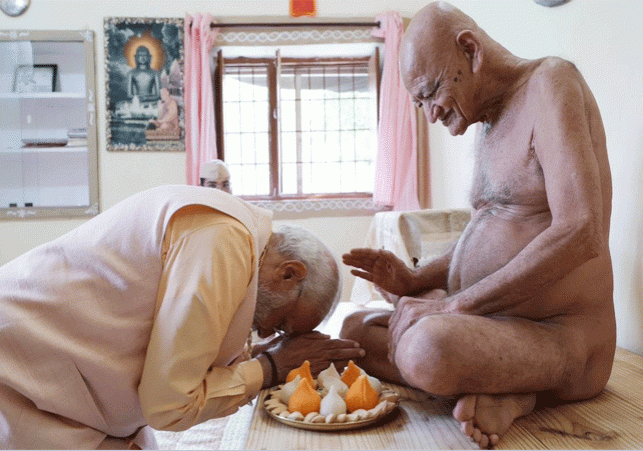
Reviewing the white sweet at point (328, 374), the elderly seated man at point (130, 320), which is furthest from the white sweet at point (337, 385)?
the elderly seated man at point (130, 320)

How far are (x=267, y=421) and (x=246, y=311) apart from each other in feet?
1.03

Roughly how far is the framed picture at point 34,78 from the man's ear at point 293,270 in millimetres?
5353

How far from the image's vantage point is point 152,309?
1.51 metres

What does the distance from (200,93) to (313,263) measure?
467 cm

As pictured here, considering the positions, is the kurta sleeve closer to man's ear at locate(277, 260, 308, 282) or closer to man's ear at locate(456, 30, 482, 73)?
man's ear at locate(277, 260, 308, 282)

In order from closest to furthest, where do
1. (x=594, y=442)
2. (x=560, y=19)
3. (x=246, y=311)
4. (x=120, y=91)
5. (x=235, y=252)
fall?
1. (x=594, y=442)
2. (x=235, y=252)
3. (x=246, y=311)
4. (x=560, y=19)
5. (x=120, y=91)

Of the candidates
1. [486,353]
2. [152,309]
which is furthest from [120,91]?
[486,353]

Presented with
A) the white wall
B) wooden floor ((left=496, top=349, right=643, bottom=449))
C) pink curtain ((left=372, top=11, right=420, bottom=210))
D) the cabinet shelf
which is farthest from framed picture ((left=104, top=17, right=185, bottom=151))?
wooden floor ((left=496, top=349, right=643, bottom=449))

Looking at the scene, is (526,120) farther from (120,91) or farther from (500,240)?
(120,91)

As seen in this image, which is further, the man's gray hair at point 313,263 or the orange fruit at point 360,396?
the man's gray hair at point 313,263

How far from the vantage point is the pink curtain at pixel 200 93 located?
233 inches

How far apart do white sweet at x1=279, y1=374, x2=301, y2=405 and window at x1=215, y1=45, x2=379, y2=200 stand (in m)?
4.63

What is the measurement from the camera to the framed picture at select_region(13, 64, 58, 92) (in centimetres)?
607

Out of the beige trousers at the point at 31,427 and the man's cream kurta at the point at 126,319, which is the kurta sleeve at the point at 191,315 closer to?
the man's cream kurta at the point at 126,319
